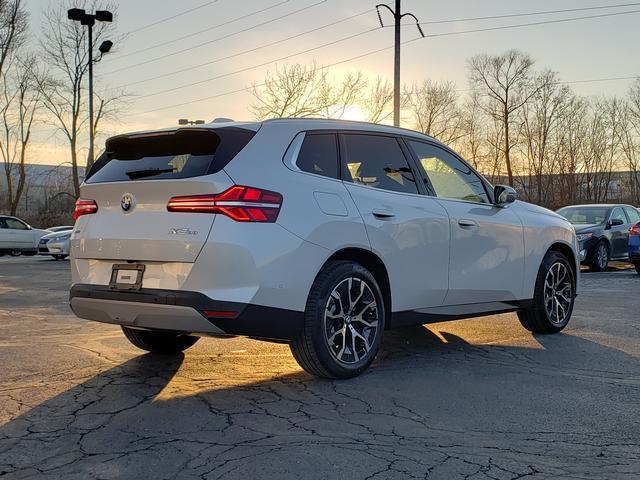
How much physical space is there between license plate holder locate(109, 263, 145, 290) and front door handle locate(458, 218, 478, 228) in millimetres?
2688

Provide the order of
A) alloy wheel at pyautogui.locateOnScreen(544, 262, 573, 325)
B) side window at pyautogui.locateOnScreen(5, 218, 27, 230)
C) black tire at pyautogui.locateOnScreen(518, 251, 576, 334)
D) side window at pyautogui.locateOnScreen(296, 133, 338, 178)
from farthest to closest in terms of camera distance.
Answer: side window at pyautogui.locateOnScreen(5, 218, 27, 230) < alloy wheel at pyautogui.locateOnScreen(544, 262, 573, 325) < black tire at pyautogui.locateOnScreen(518, 251, 576, 334) < side window at pyautogui.locateOnScreen(296, 133, 338, 178)

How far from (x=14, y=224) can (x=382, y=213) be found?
25338 millimetres

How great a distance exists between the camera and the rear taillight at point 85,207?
4902 mm

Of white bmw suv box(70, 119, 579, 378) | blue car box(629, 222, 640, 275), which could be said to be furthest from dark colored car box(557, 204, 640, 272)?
white bmw suv box(70, 119, 579, 378)

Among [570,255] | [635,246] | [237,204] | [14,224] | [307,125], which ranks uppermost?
[307,125]

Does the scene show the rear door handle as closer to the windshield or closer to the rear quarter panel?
the rear quarter panel

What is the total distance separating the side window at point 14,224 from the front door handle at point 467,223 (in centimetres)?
2471

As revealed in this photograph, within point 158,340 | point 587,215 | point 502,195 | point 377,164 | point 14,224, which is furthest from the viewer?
point 14,224

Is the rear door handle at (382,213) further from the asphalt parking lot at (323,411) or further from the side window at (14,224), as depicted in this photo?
the side window at (14,224)

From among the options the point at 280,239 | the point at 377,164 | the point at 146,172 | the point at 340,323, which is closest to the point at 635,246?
the point at 377,164

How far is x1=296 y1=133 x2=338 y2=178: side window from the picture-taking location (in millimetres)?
4873

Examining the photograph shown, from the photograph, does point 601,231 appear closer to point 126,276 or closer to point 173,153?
point 173,153

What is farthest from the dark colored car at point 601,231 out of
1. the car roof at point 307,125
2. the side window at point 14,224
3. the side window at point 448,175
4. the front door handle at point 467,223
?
the side window at point 14,224

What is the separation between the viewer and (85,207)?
16.3ft
